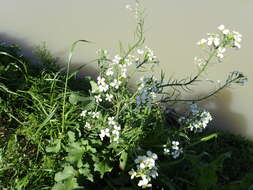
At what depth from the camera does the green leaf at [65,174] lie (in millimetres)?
1891

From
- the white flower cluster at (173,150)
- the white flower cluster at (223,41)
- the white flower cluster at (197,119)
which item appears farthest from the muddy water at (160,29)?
the white flower cluster at (223,41)

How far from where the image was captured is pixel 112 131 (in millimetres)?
1996

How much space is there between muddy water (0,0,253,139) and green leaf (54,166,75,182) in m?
1.76

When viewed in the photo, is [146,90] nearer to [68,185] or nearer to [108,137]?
[108,137]

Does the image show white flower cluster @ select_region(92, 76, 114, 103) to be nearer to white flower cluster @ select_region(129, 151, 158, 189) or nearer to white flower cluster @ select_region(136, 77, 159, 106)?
white flower cluster @ select_region(136, 77, 159, 106)

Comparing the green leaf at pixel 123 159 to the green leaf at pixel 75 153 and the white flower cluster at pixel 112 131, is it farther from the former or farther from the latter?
the green leaf at pixel 75 153

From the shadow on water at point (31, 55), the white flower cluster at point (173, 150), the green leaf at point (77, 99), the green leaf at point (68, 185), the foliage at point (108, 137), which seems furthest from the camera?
the shadow on water at point (31, 55)

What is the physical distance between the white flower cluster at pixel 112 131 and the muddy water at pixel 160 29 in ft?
5.31

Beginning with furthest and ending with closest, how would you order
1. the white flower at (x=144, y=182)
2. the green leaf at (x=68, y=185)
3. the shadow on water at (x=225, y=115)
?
the shadow on water at (x=225, y=115)
the green leaf at (x=68, y=185)
the white flower at (x=144, y=182)

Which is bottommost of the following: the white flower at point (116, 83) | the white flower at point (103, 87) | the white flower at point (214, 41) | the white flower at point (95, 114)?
the white flower at point (95, 114)

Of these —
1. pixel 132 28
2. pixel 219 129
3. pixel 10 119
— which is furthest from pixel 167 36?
pixel 10 119

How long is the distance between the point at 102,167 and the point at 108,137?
0.27m

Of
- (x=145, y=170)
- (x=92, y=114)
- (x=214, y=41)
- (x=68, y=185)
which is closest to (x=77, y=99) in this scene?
(x=92, y=114)

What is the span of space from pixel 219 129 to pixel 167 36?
1145 mm
